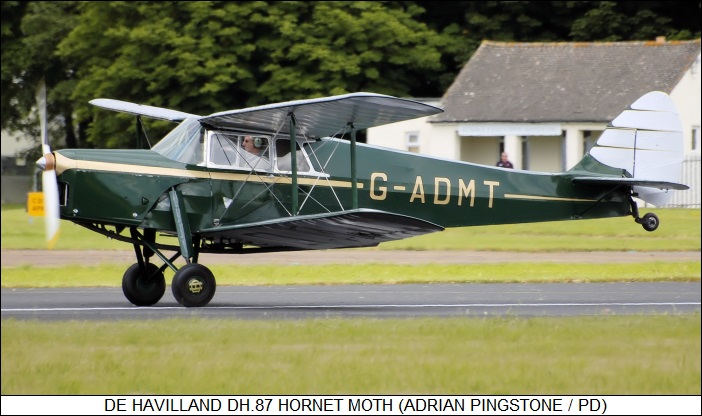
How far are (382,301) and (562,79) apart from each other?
26.0 meters

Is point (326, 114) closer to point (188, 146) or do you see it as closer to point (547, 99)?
point (188, 146)

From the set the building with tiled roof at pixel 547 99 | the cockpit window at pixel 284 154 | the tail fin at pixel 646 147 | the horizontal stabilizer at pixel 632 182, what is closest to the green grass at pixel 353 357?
the cockpit window at pixel 284 154

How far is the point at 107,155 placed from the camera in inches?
559

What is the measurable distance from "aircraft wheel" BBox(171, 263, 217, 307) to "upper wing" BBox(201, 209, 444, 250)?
0.67m

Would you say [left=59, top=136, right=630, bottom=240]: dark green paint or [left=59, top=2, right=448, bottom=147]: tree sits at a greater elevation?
[left=59, top=2, right=448, bottom=147]: tree

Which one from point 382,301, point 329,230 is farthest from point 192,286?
point 382,301

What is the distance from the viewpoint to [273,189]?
14930 millimetres

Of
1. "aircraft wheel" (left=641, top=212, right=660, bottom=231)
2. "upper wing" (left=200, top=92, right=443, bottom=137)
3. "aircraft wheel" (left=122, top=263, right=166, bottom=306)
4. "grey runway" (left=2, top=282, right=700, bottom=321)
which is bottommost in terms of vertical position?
"grey runway" (left=2, top=282, right=700, bottom=321)

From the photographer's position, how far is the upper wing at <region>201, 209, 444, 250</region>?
1354 centimetres

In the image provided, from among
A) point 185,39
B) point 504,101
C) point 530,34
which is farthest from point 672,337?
point 530,34

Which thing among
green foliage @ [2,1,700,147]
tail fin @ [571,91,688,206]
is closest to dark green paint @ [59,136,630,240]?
tail fin @ [571,91,688,206]

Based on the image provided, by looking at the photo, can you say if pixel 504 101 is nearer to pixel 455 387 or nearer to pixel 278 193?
pixel 278 193

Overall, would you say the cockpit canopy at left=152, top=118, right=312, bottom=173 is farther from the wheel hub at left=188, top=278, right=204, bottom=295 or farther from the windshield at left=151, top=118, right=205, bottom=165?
the wheel hub at left=188, top=278, right=204, bottom=295

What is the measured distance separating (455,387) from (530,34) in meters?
42.4
